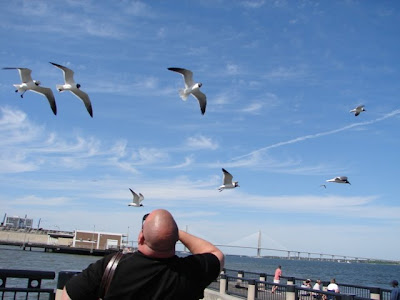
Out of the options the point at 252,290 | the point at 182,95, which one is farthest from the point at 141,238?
the point at 182,95

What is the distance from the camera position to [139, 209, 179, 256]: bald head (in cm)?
295

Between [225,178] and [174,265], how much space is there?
2153 centimetres

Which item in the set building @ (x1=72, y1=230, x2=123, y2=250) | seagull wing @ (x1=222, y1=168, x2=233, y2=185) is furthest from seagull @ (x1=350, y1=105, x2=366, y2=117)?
building @ (x1=72, y1=230, x2=123, y2=250)

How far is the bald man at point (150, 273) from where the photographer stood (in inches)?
115

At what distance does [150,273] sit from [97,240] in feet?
368

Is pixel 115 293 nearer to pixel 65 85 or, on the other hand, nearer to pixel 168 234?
pixel 168 234

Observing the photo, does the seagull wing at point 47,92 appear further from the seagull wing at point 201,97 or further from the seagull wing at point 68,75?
the seagull wing at point 201,97

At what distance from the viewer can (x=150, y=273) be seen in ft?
9.82

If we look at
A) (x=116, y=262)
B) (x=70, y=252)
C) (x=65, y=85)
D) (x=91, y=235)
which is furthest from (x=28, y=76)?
(x=91, y=235)

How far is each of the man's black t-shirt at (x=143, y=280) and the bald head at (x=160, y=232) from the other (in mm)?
87

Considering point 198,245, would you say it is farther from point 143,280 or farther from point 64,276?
point 64,276

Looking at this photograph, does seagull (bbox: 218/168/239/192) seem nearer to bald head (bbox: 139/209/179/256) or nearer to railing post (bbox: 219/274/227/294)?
railing post (bbox: 219/274/227/294)

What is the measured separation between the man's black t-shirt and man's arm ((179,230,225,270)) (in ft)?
0.78

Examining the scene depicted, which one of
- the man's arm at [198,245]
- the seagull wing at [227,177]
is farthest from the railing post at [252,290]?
the man's arm at [198,245]
